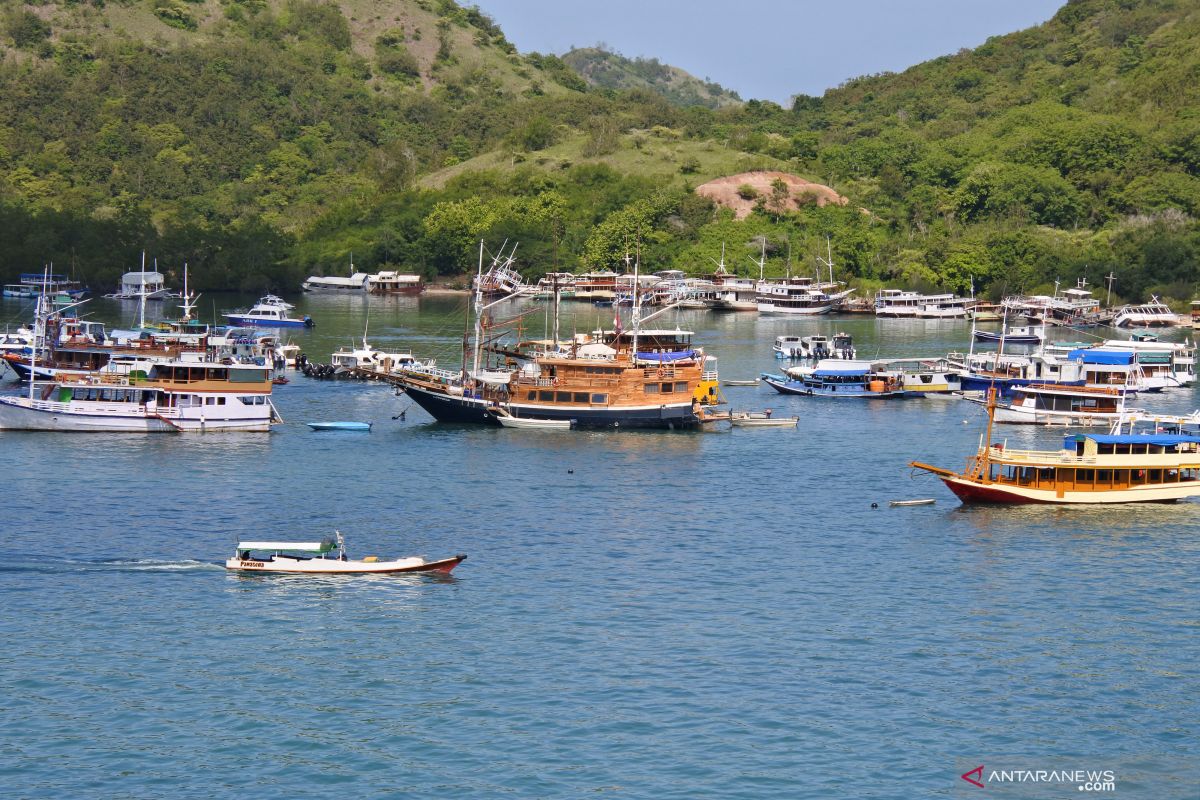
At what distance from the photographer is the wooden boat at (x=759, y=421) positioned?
10031 centimetres

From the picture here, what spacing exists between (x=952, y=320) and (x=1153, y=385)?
245ft

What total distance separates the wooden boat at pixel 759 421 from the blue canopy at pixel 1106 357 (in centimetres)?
2252

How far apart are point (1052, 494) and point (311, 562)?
3510cm

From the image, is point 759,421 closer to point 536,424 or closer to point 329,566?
point 536,424

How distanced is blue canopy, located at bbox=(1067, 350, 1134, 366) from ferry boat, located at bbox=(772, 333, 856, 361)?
2390 cm

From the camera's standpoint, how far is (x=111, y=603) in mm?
56000

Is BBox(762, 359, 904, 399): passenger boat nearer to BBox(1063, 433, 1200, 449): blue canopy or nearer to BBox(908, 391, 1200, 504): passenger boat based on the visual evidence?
BBox(908, 391, 1200, 504): passenger boat

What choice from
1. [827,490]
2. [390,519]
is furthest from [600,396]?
[390,519]

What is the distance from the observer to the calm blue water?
43.2m

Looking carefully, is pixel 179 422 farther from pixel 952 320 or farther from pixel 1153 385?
pixel 952 320

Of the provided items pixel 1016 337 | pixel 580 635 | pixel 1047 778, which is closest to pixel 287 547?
pixel 580 635

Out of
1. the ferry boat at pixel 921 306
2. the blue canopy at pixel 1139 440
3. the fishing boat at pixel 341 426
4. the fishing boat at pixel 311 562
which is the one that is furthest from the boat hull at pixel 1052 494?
the ferry boat at pixel 921 306

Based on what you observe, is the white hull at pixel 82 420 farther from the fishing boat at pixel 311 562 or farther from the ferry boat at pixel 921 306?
the ferry boat at pixel 921 306

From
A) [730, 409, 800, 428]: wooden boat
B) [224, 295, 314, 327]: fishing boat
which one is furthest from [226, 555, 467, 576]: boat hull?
[224, 295, 314, 327]: fishing boat
